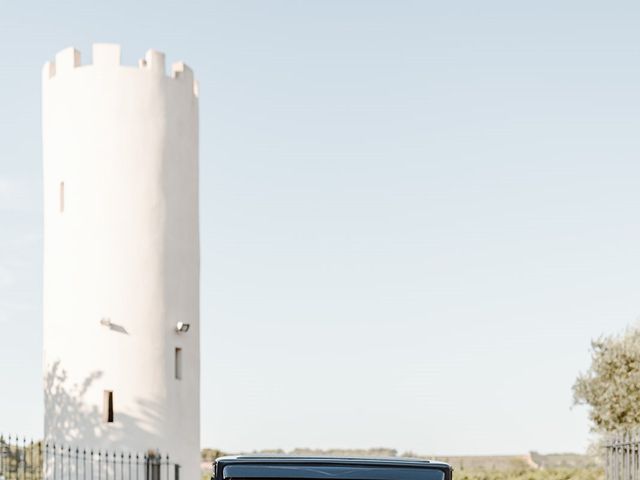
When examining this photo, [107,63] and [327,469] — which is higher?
[107,63]

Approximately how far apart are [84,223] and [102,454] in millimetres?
6044

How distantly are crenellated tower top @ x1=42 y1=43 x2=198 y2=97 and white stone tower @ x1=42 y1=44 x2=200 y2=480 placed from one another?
4cm

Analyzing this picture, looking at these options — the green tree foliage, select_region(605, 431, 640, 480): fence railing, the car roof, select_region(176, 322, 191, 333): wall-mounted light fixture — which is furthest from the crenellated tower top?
the car roof

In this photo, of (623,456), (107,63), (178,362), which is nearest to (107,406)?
(178,362)

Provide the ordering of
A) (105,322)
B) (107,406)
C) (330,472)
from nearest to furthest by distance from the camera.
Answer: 1. (330,472)
2. (105,322)
3. (107,406)

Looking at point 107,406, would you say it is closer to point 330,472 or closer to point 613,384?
point 613,384

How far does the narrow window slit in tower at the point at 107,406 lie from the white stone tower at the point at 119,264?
3 centimetres

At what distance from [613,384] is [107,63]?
1606cm

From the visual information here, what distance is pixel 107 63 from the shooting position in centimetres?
3331

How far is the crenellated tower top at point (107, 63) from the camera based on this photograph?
3334cm

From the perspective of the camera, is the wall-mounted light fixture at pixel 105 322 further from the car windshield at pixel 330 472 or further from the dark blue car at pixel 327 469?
the car windshield at pixel 330 472

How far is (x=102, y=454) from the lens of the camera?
3198 cm

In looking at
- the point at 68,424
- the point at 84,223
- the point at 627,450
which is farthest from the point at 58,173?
the point at 627,450

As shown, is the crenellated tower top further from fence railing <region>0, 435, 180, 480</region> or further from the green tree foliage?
the green tree foliage
